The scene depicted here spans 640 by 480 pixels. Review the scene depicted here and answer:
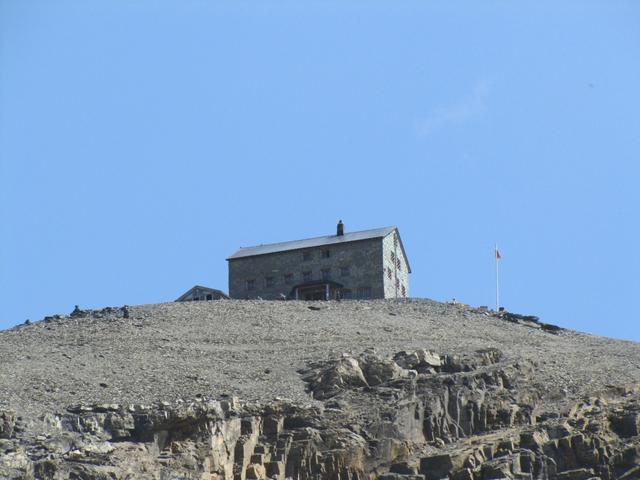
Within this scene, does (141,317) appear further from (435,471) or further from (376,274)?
(435,471)

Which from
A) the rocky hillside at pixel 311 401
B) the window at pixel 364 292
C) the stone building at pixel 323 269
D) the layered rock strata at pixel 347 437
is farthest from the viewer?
the stone building at pixel 323 269

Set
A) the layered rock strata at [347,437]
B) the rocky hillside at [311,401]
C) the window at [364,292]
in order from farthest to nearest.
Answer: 1. the window at [364,292]
2. the rocky hillside at [311,401]
3. the layered rock strata at [347,437]

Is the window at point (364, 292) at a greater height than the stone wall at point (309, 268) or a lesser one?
lesser

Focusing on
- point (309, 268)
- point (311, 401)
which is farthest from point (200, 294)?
point (311, 401)

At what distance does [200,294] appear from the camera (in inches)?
4043

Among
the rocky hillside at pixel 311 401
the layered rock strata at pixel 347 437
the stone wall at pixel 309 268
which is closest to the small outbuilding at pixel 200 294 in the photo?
the stone wall at pixel 309 268

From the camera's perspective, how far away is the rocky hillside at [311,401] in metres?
59.1

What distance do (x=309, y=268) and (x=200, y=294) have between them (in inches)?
292

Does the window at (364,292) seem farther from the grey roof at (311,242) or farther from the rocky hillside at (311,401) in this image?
the rocky hillside at (311,401)

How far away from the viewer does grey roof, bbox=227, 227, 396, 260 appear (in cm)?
10200

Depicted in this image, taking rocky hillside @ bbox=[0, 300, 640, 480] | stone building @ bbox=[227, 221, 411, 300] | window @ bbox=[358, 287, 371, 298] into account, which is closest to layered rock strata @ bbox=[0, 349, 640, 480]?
rocky hillside @ bbox=[0, 300, 640, 480]

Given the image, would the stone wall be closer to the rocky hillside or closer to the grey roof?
the grey roof

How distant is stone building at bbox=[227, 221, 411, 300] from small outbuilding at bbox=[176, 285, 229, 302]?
3.62 feet

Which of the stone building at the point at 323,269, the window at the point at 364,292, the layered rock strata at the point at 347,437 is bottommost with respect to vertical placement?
the layered rock strata at the point at 347,437
